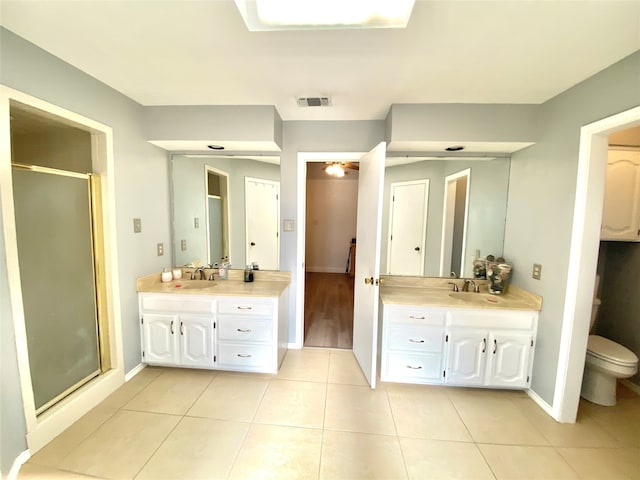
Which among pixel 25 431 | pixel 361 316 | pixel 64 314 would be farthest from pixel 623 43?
pixel 25 431

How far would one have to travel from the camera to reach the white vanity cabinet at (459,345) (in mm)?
1981

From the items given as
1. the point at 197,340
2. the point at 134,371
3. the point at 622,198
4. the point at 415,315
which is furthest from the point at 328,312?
the point at 622,198

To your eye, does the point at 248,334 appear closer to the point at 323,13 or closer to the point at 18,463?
the point at 18,463

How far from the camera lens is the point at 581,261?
163 centimetres

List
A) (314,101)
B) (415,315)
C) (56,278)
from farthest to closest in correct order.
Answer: (415,315)
(314,101)
(56,278)

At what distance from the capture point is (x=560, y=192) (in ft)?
5.86

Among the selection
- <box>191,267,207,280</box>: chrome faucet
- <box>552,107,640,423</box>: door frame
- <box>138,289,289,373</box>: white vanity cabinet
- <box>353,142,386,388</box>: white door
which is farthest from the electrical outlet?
<box>191,267,207,280</box>: chrome faucet

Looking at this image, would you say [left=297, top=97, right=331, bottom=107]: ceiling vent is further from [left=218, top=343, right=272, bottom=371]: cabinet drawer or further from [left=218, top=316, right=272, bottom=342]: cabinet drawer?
[left=218, top=343, right=272, bottom=371]: cabinet drawer

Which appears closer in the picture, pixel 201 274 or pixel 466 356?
pixel 466 356

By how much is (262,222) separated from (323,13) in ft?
6.60

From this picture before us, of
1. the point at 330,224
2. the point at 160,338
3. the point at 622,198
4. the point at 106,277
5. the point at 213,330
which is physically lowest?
the point at 160,338

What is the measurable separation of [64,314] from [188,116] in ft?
5.99

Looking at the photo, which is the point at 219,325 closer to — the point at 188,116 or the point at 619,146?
the point at 188,116

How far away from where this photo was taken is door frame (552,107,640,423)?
1.60 meters
